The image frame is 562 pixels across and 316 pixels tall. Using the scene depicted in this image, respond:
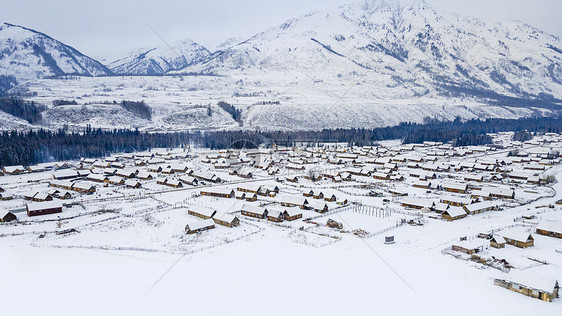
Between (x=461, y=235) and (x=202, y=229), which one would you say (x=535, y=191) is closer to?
(x=461, y=235)

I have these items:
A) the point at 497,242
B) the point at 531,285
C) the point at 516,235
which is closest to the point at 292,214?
the point at 497,242

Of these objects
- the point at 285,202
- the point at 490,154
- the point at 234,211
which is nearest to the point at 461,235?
the point at 285,202

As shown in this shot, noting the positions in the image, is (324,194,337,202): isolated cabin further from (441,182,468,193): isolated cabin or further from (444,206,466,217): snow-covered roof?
(441,182,468,193): isolated cabin

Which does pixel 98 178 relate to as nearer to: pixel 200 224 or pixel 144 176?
pixel 144 176

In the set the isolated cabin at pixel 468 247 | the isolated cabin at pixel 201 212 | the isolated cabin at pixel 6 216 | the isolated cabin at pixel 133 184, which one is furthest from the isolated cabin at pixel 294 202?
the isolated cabin at pixel 6 216

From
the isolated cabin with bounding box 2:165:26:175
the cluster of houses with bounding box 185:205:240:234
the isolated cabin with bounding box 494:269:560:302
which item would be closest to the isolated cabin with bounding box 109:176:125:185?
the isolated cabin with bounding box 2:165:26:175
